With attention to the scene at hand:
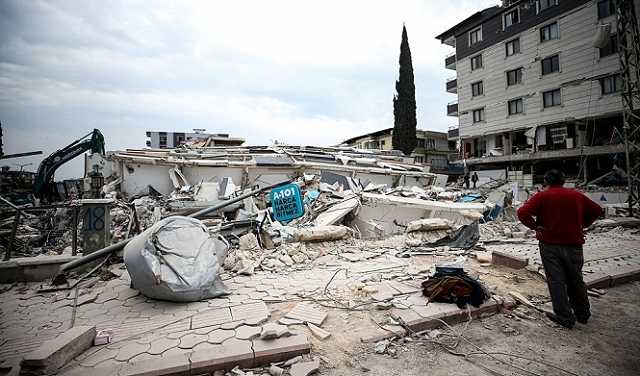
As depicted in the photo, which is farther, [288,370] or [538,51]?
[538,51]

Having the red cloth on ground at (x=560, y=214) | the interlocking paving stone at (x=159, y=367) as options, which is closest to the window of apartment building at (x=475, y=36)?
the red cloth on ground at (x=560, y=214)

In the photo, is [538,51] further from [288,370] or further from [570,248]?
[288,370]

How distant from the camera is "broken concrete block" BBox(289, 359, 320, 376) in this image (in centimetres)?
215

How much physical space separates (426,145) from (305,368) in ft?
114

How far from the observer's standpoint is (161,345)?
2.52 metres

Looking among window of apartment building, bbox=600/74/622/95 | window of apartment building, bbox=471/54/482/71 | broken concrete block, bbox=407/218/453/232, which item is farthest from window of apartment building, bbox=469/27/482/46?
broken concrete block, bbox=407/218/453/232

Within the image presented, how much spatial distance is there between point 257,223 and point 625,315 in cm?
586

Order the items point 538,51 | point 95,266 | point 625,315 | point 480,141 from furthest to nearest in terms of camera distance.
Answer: point 480,141
point 538,51
point 95,266
point 625,315

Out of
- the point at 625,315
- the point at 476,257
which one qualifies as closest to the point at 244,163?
the point at 476,257

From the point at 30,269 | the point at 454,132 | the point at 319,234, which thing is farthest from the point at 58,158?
the point at 454,132

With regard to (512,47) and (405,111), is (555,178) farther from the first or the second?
(405,111)

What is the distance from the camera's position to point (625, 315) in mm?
3146

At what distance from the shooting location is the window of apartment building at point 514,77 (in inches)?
843

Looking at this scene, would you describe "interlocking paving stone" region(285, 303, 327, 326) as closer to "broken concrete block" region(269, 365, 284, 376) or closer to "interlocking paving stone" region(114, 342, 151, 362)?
"broken concrete block" region(269, 365, 284, 376)
